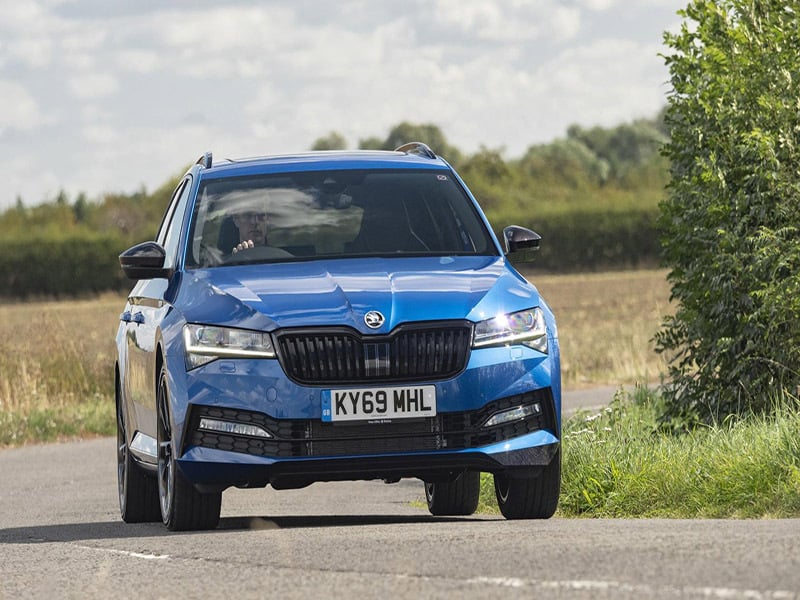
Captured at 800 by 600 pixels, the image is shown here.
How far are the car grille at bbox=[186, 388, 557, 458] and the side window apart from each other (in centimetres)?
157

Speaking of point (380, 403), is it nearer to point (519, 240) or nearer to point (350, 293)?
point (350, 293)

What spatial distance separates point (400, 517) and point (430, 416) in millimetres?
1952

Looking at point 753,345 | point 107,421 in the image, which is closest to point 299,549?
point 753,345

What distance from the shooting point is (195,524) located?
9508 mm

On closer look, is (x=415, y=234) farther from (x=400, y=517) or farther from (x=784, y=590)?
(x=784, y=590)

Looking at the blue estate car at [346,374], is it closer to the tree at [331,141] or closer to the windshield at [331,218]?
A: the windshield at [331,218]

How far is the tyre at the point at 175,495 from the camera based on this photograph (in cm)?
930

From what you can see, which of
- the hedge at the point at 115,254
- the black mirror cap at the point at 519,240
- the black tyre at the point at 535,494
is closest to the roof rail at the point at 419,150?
the black mirror cap at the point at 519,240

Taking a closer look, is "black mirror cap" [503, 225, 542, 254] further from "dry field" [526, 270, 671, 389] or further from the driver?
"dry field" [526, 270, 671, 389]

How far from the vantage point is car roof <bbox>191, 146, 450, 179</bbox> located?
10.6 meters

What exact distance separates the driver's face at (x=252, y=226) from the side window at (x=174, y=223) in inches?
14.6

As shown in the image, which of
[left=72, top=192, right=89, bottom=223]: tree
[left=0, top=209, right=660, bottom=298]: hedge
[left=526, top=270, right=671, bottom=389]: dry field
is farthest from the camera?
[left=72, top=192, right=89, bottom=223]: tree

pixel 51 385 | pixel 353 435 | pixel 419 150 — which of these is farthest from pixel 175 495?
pixel 51 385

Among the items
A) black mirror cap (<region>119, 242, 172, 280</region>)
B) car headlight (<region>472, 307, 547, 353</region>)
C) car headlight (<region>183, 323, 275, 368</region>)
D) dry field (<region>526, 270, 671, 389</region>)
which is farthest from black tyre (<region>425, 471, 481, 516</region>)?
dry field (<region>526, 270, 671, 389</region>)
